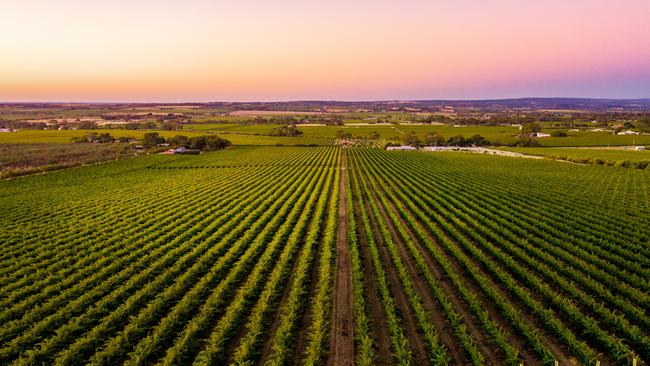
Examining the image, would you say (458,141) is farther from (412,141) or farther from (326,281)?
(326,281)

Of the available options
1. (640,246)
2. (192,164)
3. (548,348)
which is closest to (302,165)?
(192,164)

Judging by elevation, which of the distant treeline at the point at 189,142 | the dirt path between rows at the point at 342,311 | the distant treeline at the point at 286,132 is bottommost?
the dirt path between rows at the point at 342,311

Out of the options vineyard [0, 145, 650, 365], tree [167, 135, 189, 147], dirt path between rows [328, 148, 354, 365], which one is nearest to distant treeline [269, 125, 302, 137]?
tree [167, 135, 189, 147]

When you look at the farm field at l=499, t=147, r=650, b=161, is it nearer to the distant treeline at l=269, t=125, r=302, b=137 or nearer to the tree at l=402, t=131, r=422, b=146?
the tree at l=402, t=131, r=422, b=146

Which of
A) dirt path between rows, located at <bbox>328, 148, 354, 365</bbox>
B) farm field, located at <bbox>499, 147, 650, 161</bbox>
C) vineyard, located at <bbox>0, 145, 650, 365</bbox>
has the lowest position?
dirt path between rows, located at <bbox>328, 148, 354, 365</bbox>

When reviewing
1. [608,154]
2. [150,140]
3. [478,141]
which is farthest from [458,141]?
[150,140]

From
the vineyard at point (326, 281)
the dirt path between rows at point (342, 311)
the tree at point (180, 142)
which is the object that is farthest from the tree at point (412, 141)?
the dirt path between rows at point (342, 311)

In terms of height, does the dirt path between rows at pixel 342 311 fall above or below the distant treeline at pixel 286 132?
below

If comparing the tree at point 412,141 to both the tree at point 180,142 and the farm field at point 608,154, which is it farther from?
the tree at point 180,142

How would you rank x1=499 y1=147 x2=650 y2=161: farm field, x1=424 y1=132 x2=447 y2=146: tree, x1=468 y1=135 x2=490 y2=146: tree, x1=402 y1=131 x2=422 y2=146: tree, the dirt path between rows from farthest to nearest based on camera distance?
1. x1=424 y1=132 x2=447 y2=146: tree
2. x1=402 y1=131 x2=422 y2=146: tree
3. x1=468 y1=135 x2=490 y2=146: tree
4. x1=499 y1=147 x2=650 y2=161: farm field
5. the dirt path between rows
